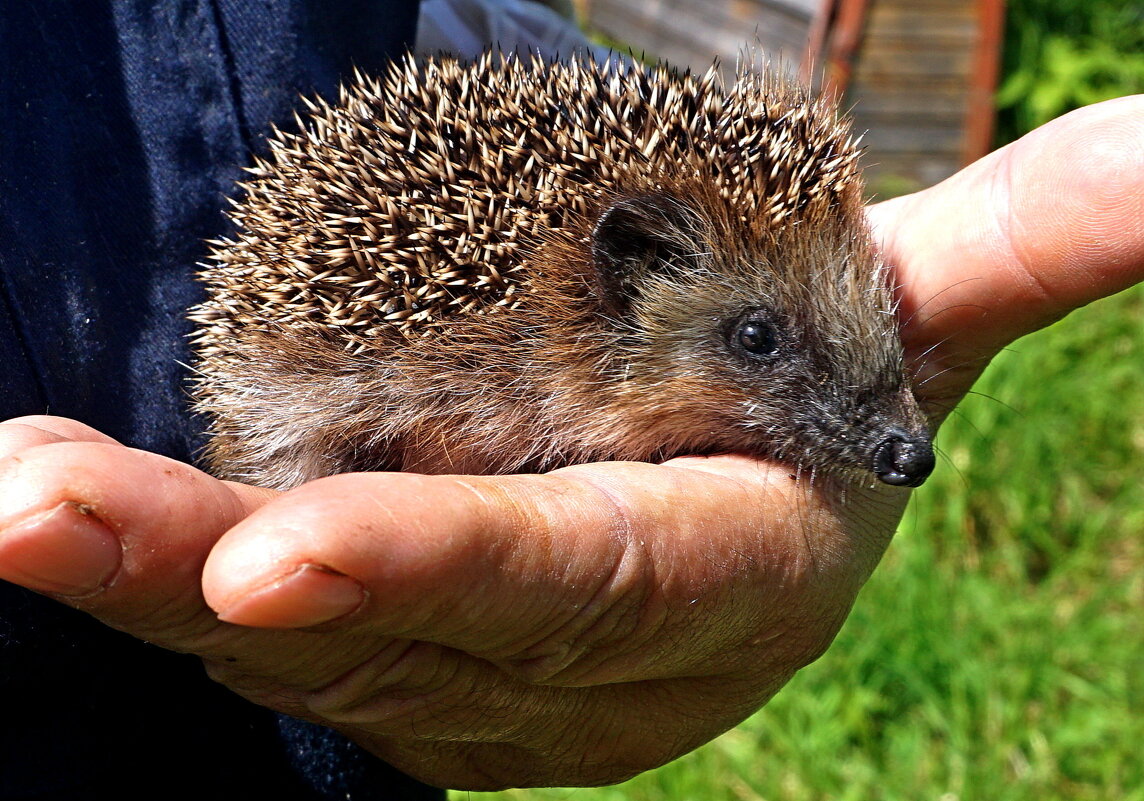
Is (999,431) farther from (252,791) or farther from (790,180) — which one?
(252,791)

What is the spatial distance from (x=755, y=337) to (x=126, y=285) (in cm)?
110

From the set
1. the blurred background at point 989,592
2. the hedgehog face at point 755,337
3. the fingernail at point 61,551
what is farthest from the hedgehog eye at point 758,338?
the fingernail at point 61,551

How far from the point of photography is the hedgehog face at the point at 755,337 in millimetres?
1996

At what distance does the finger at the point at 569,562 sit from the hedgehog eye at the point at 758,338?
0.74 feet

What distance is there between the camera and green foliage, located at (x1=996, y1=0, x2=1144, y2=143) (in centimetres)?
589

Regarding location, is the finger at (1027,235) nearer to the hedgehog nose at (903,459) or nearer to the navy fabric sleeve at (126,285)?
the hedgehog nose at (903,459)

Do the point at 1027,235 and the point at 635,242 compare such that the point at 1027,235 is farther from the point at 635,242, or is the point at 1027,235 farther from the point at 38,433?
the point at 38,433

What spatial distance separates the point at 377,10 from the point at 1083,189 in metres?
1.30

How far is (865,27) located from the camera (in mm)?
5938

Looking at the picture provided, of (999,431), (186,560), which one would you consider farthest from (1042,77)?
(186,560)

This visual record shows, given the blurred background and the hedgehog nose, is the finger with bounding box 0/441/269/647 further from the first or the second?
the blurred background

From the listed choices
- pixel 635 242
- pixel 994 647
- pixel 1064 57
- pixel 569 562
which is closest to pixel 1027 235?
pixel 635 242

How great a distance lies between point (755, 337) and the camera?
2084 millimetres

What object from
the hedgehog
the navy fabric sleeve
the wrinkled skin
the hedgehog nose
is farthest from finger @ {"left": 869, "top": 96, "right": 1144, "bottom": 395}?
the navy fabric sleeve
